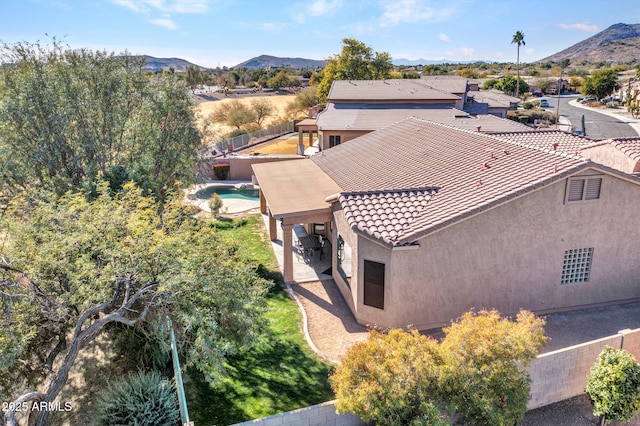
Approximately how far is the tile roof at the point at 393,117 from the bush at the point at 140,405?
90.6 feet

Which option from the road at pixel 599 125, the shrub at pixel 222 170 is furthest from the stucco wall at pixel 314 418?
the road at pixel 599 125

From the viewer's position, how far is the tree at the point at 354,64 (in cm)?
7575

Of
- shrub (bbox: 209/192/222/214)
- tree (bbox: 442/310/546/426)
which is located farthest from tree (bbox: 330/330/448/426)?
shrub (bbox: 209/192/222/214)

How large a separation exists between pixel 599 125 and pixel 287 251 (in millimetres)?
68287

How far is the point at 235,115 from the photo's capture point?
69375mm

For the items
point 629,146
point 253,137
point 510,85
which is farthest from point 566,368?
point 510,85

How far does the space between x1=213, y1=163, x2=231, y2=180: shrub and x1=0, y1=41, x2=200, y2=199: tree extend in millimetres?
17177

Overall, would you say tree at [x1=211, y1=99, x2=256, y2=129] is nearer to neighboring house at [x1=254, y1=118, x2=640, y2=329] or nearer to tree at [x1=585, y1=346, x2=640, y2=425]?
neighboring house at [x1=254, y1=118, x2=640, y2=329]

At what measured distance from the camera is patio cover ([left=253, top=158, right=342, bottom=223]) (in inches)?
779

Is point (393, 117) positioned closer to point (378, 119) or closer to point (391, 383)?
point (378, 119)

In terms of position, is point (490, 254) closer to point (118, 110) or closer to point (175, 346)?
point (175, 346)

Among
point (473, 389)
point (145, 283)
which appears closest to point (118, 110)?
point (145, 283)

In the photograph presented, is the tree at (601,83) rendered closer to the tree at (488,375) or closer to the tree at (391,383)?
the tree at (488,375)

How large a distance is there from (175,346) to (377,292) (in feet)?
23.7
